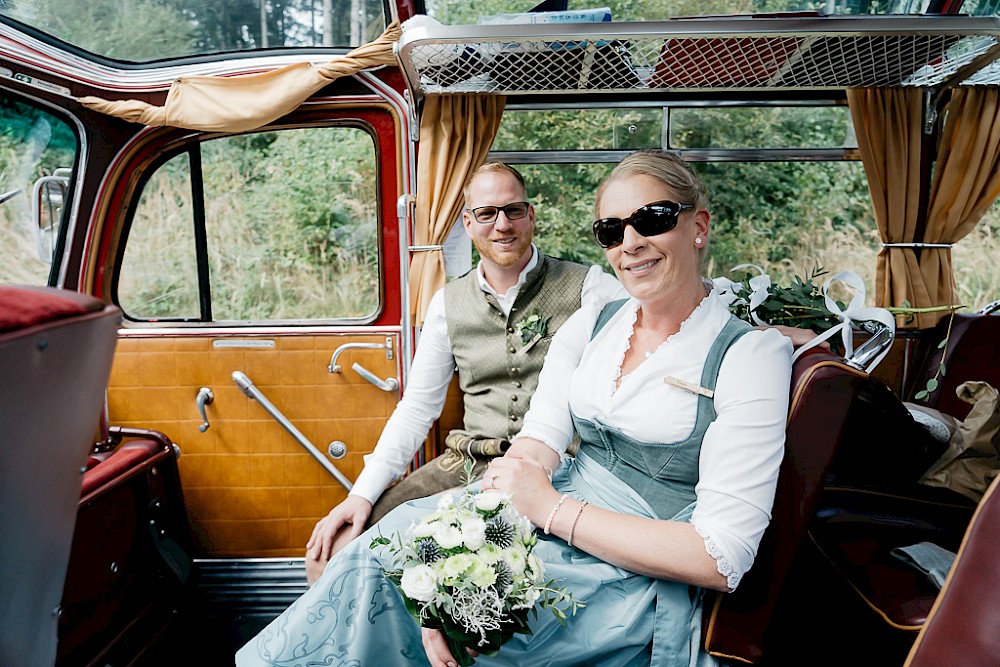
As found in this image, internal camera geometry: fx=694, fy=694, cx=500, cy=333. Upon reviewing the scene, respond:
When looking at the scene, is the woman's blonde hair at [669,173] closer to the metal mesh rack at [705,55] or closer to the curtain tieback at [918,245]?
the metal mesh rack at [705,55]

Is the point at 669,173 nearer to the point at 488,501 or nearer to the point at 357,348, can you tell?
the point at 488,501

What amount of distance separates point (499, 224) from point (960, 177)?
2.26 metres

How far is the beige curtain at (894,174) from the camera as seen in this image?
3.17m

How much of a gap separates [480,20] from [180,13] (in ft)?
4.58

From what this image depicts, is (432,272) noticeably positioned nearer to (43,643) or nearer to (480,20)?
(480,20)

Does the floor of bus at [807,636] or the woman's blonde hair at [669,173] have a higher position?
the woman's blonde hair at [669,173]

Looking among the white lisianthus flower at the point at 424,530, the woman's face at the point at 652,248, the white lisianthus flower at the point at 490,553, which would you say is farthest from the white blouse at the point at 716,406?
the white lisianthus flower at the point at 424,530

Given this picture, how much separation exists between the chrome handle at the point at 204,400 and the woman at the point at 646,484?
73.9 inches

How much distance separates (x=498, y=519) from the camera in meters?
1.45

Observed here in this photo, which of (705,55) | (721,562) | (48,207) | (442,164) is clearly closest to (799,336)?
(721,562)

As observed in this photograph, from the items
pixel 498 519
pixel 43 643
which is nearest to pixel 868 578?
pixel 498 519

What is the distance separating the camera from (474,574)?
4.29 feet

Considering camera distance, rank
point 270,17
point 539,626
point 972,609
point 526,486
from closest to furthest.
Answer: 1. point 972,609
2. point 539,626
3. point 526,486
4. point 270,17

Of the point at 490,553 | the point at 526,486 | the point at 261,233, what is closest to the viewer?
the point at 490,553
